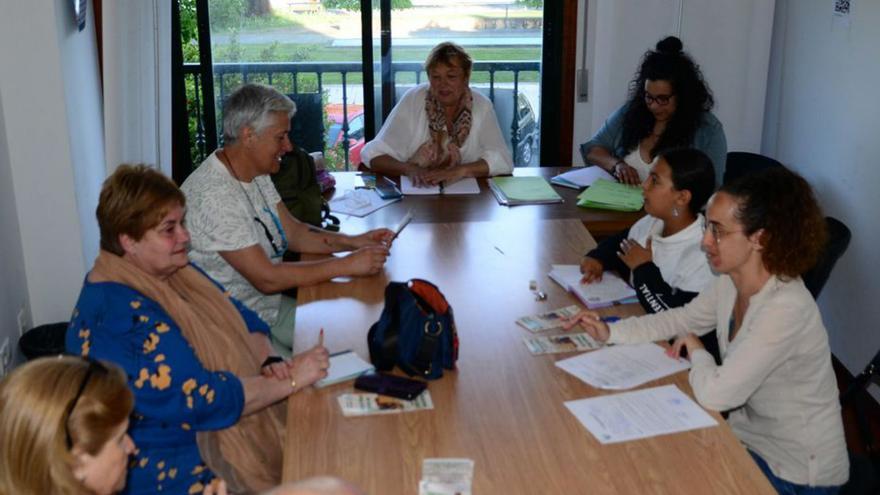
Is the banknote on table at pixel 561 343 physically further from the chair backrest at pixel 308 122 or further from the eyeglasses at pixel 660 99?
the chair backrest at pixel 308 122

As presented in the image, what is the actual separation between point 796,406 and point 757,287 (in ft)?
0.95

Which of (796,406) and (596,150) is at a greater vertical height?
(596,150)

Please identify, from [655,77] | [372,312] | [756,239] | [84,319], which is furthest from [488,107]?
[84,319]

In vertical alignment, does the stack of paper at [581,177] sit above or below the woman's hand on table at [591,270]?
above

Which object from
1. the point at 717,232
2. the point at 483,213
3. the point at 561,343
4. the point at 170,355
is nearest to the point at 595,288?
the point at 561,343

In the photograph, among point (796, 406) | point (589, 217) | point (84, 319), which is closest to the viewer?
point (84, 319)

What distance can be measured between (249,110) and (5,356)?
1274 millimetres

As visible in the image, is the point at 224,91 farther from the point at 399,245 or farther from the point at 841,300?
the point at 841,300

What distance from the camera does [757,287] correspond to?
7.26 ft

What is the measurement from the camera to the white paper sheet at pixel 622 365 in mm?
2201

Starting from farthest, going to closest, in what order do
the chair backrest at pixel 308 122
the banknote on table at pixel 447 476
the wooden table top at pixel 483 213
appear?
the chair backrest at pixel 308 122 → the wooden table top at pixel 483 213 → the banknote on table at pixel 447 476

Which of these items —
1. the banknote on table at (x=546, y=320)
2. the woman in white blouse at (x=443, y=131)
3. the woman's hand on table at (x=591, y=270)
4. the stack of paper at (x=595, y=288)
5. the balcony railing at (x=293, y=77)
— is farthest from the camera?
the balcony railing at (x=293, y=77)

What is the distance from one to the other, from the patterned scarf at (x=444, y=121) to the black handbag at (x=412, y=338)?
5.92 feet

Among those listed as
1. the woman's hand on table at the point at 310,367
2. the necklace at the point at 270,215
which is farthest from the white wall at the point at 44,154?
the woman's hand on table at the point at 310,367
